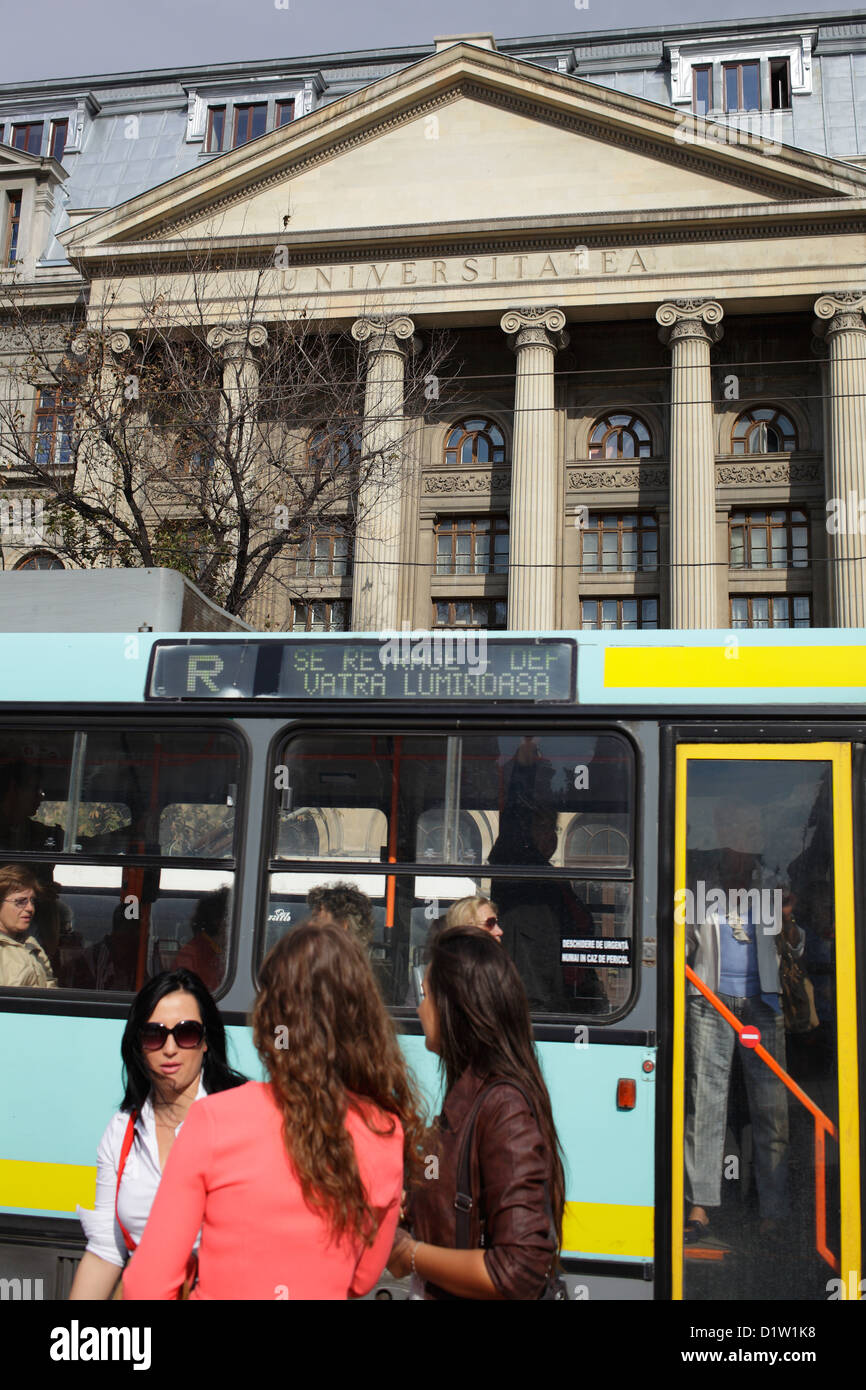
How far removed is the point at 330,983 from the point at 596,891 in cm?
246

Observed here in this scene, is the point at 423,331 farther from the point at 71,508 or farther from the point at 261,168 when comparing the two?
the point at 71,508

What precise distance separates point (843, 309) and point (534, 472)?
24.6ft

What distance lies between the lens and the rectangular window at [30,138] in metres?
34.6

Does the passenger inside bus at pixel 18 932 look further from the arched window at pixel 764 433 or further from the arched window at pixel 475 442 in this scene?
the arched window at pixel 764 433

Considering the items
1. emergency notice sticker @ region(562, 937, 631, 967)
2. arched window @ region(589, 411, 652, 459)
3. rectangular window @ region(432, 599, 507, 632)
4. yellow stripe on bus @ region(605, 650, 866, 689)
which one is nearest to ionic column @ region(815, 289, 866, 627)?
arched window @ region(589, 411, 652, 459)

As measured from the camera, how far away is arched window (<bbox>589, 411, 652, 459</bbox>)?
26.6 metres

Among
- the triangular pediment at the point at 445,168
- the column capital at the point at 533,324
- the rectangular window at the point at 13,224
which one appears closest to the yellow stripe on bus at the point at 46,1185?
the column capital at the point at 533,324

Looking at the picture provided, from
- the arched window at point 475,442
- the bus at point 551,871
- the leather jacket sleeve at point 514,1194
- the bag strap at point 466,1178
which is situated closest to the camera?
the leather jacket sleeve at point 514,1194

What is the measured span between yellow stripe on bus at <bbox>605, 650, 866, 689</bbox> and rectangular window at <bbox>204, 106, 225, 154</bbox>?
108 ft

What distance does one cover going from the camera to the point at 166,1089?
3262 mm

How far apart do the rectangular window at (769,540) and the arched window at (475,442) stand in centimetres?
610

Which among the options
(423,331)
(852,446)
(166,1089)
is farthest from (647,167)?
(166,1089)

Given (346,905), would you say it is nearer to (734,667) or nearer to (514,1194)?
(734,667)

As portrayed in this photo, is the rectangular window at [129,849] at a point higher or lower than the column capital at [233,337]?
lower
